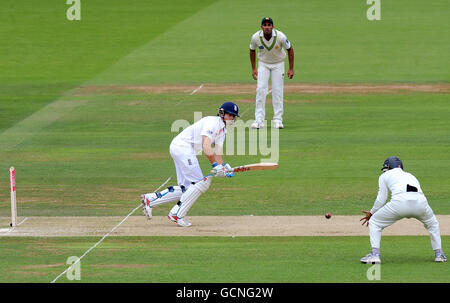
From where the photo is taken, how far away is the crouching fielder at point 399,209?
40.8ft

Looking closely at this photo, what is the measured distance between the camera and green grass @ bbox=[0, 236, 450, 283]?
39.9ft

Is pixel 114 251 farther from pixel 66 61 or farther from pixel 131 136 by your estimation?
pixel 66 61

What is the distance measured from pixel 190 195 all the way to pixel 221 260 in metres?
2.11

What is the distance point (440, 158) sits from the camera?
20.6 m

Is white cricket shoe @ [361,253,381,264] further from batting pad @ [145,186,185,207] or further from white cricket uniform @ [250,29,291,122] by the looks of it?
white cricket uniform @ [250,29,291,122]

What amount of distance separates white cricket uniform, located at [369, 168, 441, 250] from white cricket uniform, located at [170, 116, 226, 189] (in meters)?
3.10

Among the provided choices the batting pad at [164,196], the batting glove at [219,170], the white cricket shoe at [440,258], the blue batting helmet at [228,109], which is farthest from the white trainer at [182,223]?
the white cricket shoe at [440,258]

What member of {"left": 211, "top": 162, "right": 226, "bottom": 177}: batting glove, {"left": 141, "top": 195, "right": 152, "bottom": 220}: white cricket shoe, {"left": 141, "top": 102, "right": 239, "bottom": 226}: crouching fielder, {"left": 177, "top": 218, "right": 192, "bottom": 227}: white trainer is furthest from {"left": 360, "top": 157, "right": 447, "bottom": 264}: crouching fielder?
{"left": 141, "top": 195, "right": 152, "bottom": 220}: white cricket shoe

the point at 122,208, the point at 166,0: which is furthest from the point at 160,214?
the point at 166,0

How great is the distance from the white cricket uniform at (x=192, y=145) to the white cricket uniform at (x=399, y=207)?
310 cm

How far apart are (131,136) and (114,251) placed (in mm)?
10145

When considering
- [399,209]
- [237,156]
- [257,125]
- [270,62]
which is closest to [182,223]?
[399,209]

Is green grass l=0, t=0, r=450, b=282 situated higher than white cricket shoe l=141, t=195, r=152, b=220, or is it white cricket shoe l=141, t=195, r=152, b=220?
green grass l=0, t=0, r=450, b=282

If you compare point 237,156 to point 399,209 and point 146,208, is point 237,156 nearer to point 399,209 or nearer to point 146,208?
point 146,208
